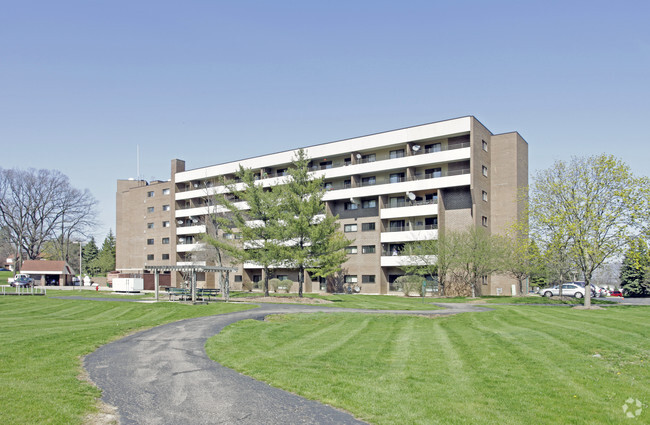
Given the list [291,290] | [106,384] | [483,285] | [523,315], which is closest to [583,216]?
[523,315]

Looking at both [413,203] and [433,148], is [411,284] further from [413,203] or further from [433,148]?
[433,148]

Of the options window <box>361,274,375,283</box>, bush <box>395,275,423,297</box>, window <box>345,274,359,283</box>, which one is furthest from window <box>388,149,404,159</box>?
window <box>345,274,359,283</box>

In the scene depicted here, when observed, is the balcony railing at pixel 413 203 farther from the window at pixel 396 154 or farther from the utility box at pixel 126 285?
the utility box at pixel 126 285

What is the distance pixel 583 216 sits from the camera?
104ft

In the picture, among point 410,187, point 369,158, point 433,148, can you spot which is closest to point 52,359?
point 410,187

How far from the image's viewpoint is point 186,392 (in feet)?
33.0

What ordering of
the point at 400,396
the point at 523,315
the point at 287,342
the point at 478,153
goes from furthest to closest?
the point at 478,153 → the point at 523,315 → the point at 287,342 → the point at 400,396

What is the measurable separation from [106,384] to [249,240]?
3331cm

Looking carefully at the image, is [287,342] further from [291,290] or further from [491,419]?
[291,290]

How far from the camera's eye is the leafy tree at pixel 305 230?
42219 millimetres

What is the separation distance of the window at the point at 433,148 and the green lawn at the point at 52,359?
35.7m

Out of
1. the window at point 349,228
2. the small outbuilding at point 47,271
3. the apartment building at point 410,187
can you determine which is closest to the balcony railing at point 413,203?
the apartment building at point 410,187

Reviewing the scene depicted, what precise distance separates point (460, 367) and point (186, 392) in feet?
21.7

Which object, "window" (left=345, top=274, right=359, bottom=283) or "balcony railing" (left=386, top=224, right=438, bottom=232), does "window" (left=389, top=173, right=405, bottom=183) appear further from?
"window" (left=345, top=274, right=359, bottom=283)
